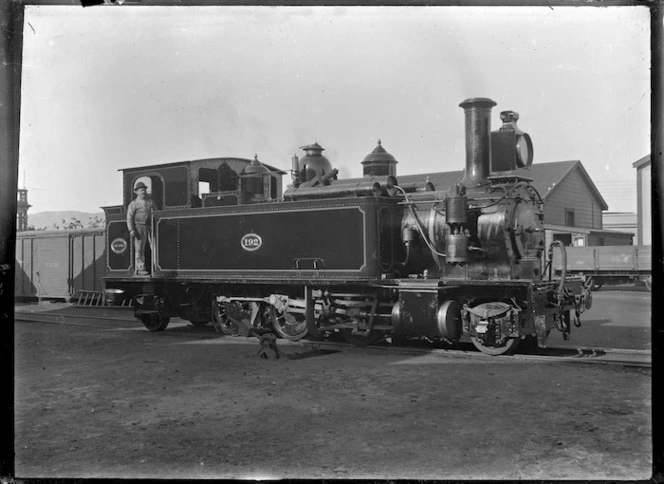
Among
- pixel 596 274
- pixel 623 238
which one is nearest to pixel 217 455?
pixel 596 274

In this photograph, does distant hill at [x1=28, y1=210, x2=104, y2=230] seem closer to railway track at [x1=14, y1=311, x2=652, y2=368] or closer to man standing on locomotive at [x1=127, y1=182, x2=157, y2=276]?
man standing on locomotive at [x1=127, y1=182, x2=157, y2=276]

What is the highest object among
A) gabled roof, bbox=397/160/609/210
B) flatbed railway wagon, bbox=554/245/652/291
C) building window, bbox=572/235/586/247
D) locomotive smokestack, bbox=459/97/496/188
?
gabled roof, bbox=397/160/609/210

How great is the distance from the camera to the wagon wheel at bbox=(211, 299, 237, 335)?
425 inches

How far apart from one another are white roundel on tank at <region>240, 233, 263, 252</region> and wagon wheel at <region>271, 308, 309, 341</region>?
1133mm

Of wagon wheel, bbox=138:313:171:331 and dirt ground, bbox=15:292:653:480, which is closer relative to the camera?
dirt ground, bbox=15:292:653:480

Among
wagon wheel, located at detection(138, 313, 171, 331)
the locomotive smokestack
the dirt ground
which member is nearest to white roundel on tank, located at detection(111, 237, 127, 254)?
wagon wheel, located at detection(138, 313, 171, 331)

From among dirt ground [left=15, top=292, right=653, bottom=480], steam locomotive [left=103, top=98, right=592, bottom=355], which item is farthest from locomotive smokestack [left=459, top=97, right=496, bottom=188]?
dirt ground [left=15, top=292, right=653, bottom=480]

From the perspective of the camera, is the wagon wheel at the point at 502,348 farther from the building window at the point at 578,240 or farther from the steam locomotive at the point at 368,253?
the building window at the point at 578,240

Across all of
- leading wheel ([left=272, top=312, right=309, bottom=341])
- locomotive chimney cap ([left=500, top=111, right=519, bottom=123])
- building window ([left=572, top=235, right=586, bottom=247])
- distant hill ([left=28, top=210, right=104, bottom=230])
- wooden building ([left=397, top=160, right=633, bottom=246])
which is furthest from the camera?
distant hill ([left=28, top=210, right=104, bottom=230])

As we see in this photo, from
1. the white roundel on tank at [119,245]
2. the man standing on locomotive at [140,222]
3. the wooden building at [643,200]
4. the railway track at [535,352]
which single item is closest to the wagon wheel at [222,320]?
the railway track at [535,352]

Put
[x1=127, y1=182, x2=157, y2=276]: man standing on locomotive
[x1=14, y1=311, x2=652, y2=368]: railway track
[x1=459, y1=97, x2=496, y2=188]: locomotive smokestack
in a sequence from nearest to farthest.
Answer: [x1=14, y1=311, x2=652, y2=368]: railway track
[x1=459, y1=97, x2=496, y2=188]: locomotive smokestack
[x1=127, y1=182, x2=157, y2=276]: man standing on locomotive

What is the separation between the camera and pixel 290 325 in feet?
33.4

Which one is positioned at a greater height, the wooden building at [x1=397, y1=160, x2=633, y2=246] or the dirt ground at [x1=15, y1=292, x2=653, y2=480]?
the wooden building at [x1=397, y1=160, x2=633, y2=246]

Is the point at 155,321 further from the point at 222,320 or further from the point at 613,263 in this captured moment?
the point at 613,263
